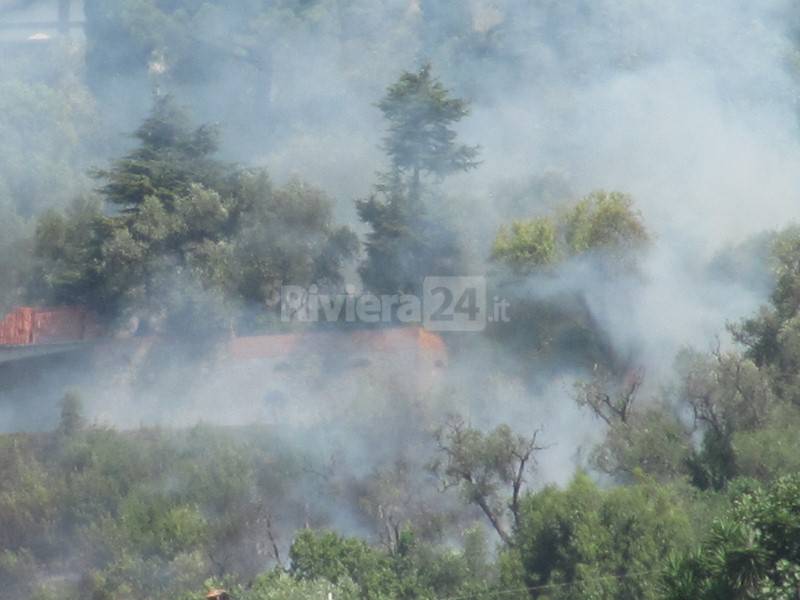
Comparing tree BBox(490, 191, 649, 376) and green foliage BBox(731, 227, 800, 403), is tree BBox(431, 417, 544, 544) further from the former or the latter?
tree BBox(490, 191, 649, 376)

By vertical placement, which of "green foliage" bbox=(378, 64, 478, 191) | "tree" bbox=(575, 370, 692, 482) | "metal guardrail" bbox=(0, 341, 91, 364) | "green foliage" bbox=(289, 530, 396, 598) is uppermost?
"green foliage" bbox=(378, 64, 478, 191)

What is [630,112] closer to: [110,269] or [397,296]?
[397,296]

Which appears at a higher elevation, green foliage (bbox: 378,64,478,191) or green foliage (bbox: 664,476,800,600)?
green foliage (bbox: 378,64,478,191)

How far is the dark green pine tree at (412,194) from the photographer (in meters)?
32.5

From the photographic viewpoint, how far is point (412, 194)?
110 ft

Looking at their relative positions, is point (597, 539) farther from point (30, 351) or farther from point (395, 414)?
point (30, 351)

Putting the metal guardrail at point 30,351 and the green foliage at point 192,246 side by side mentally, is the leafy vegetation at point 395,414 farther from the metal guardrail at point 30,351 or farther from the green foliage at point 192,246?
the metal guardrail at point 30,351

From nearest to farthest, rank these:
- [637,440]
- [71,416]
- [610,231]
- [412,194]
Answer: [637,440] → [71,416] → [610,231] → [412,194]

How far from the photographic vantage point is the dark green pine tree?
107 feet

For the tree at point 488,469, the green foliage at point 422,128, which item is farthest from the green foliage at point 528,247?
the tree at point 488,469

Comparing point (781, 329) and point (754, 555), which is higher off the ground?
point (781, 329)

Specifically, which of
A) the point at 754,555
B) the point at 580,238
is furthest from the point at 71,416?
the point at 754,555

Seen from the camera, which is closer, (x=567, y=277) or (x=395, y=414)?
(x=395, y=414)

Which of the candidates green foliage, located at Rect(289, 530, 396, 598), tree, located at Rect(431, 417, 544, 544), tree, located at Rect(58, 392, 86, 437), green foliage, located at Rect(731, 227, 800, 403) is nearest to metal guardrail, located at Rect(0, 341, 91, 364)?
tree, located at Rect(58, 392, 86, 437)
